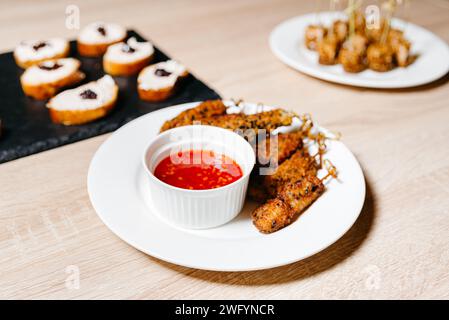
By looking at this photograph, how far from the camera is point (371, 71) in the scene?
2264mm

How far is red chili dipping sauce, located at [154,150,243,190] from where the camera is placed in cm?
133

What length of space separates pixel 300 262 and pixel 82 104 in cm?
114

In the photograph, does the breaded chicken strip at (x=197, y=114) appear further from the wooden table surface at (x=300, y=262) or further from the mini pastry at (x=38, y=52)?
the mini pastry at (x=38, y=52)

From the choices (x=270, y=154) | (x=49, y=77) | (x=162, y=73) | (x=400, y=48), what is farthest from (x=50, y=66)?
(x=400, y=48)

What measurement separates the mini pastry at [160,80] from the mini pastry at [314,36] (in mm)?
690

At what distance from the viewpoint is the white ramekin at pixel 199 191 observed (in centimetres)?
126

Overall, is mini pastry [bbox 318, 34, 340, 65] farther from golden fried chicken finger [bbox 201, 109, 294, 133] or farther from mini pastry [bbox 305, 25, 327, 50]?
golden fried chicken finger [bbox 201, 109, 294, 133]

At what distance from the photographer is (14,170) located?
1.63 m

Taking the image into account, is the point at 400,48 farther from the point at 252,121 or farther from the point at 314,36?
the point at 252,121

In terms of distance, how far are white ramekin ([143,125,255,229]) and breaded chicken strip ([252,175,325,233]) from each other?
0.09 metres

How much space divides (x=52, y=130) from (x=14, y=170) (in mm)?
266

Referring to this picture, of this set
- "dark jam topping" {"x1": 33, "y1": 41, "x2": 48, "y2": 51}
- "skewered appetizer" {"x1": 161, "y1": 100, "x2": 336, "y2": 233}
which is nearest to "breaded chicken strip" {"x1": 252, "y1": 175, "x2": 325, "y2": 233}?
"skewered appetizer" {"x1": 161, "y1": 100, "x2": 336, "y2": 233}

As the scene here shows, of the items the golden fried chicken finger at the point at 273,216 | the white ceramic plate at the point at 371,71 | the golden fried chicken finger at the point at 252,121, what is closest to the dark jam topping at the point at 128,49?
the white ceramic plate at the point at 371,71

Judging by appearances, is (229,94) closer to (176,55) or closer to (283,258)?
(176,55)
